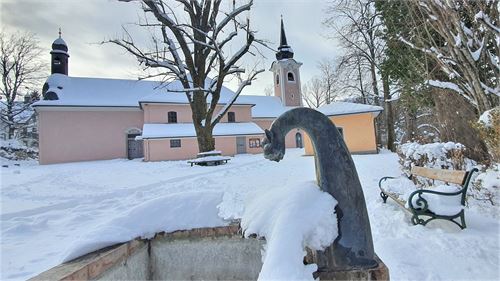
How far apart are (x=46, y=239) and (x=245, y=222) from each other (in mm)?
3922

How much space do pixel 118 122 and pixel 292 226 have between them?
28842mm

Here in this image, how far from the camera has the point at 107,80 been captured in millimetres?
29344

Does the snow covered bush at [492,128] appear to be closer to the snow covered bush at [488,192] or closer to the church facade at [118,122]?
the snow covered bush at [488,192]

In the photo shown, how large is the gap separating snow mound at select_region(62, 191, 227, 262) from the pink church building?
21841 mm

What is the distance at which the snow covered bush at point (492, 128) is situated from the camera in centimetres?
505

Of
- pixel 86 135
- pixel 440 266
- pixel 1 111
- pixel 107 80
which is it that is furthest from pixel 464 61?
pixel 1 111

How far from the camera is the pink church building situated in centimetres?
2408

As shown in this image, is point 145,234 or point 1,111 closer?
point 145,234

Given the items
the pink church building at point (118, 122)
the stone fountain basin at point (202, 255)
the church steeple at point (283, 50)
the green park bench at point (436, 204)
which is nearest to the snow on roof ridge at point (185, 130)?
the pink church building at point (118, 122)

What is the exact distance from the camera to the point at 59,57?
28.0 metres

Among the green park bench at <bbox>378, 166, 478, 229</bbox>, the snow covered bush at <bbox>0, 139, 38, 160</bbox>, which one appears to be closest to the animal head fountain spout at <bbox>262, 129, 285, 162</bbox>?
the green park bench at <bbox>378, 166, 478, 229</bbox>

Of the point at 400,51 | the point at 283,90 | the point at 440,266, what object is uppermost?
the point at 283,90

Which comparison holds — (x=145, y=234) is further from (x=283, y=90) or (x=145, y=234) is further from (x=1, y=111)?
(x=1, y=111)

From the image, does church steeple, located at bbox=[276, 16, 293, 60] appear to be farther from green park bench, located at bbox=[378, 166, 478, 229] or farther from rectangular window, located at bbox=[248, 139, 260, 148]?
green park bench, located at bbox=[378, 166, 478, 229]
